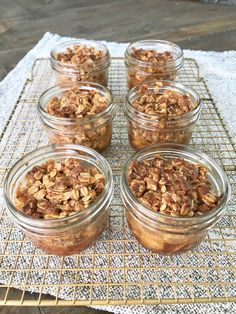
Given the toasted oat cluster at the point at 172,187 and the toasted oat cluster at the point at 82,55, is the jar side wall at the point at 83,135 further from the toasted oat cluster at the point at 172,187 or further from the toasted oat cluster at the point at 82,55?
the toasted oat cluster at the point at 82,55

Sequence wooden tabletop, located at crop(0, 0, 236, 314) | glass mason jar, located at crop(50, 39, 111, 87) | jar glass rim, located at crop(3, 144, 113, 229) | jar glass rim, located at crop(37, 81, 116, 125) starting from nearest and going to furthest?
jar glass rim, located at crop(3, 144, 113, 229) < jar glass rim, located at crop(37, 81, 116, 125) < glass mason jar, located at crop(50, 39, 111, 87) < wooden tabletop, located at crop(0, 0, 236, 314)

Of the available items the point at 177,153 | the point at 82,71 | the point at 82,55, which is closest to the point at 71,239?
the point at 177,153

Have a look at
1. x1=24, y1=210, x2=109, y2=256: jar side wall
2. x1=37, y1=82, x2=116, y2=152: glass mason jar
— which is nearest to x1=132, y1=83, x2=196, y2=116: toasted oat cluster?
x1=37, y1=82, x2=116, y2=152: glass mason jar

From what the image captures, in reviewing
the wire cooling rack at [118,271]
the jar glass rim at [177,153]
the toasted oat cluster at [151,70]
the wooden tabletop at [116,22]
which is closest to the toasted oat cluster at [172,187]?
the jar glass rim at [177,153]

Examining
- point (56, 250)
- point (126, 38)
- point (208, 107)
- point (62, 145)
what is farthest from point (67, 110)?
point (126, 38)

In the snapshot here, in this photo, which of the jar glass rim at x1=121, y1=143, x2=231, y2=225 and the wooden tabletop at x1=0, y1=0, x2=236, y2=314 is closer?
the jar glass rim at x1=121, y1=143, x2=231, y2=225

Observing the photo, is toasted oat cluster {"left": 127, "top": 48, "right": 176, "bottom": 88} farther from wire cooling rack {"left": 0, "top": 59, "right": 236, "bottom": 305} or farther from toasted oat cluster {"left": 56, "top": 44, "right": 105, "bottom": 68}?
wire cooling rack {"left": 0, "top": 59, "right": 236, "bottom": 305}

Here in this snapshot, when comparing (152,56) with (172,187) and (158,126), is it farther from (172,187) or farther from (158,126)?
(172,187)
